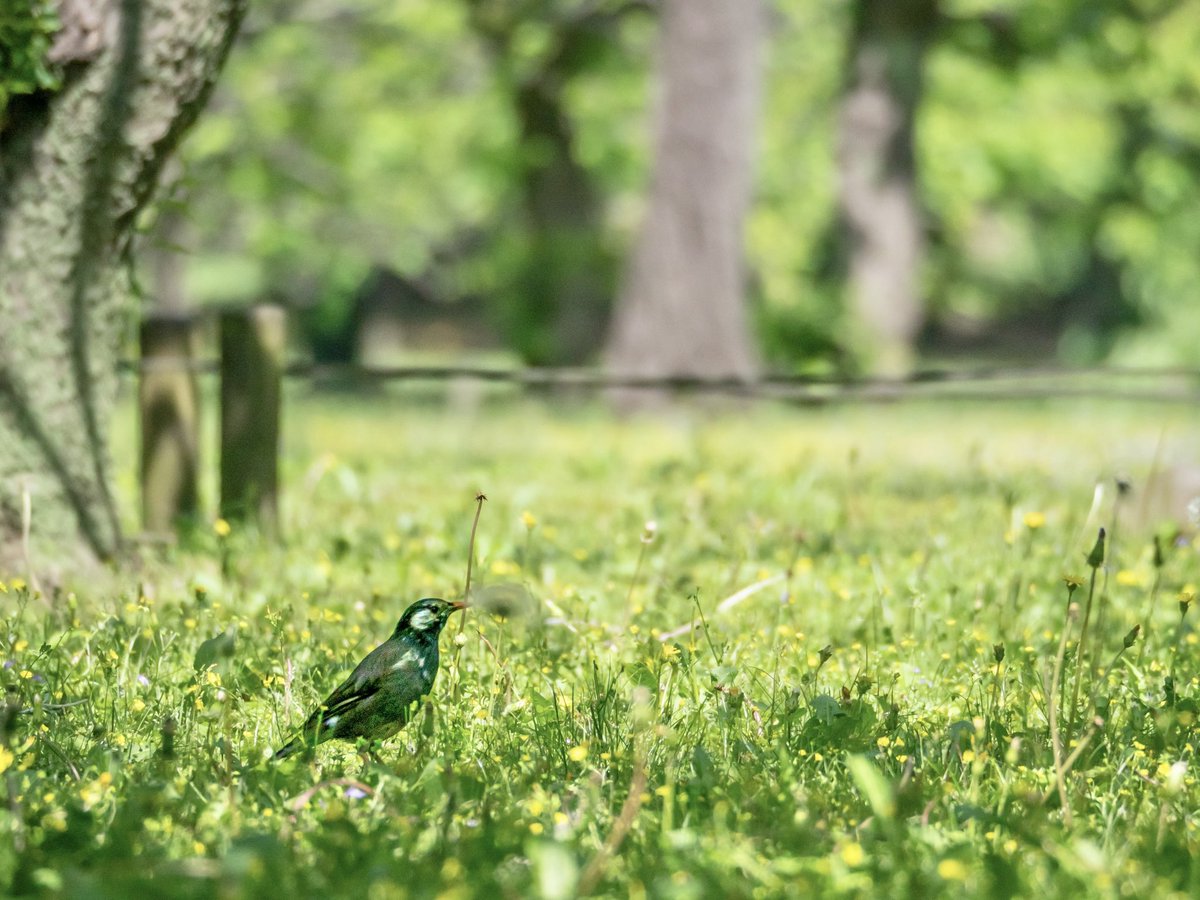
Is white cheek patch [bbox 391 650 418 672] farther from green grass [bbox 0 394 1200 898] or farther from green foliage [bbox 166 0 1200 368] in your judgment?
green foliage [bbox 166 0 1200 368]

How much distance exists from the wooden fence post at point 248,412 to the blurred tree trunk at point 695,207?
8181mm

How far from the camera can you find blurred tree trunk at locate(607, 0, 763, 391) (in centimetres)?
1418

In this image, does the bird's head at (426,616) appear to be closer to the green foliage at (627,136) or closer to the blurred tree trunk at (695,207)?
the blurred tree trunk at (695,207)

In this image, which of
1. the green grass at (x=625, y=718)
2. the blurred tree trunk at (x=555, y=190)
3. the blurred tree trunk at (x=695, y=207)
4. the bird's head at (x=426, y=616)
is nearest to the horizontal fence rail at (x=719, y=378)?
the green grass at (x=625, y=718)

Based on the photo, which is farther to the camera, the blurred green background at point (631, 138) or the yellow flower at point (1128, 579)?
the blurred green background at point (631, 138)

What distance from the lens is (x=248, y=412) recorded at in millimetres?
6004

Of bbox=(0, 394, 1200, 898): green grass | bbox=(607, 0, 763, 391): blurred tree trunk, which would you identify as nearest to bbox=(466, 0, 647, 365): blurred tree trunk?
bbox=(607, 0, 763, 391): blurred tree trunk

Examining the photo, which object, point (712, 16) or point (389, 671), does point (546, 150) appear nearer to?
point (712, 16)

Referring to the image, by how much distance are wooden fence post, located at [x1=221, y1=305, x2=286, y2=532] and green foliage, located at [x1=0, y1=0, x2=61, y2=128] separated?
141 cm

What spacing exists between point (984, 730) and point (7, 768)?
2.06 metres

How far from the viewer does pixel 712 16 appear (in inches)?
559

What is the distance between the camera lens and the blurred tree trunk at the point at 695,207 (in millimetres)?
14180

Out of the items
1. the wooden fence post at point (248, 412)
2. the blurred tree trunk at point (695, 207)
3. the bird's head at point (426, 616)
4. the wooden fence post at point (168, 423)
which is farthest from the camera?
the blurred tree trunk at point (695, 207)

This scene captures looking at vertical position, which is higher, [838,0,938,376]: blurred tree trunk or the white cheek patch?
[838,0,938,376]: blurred tree trunk
